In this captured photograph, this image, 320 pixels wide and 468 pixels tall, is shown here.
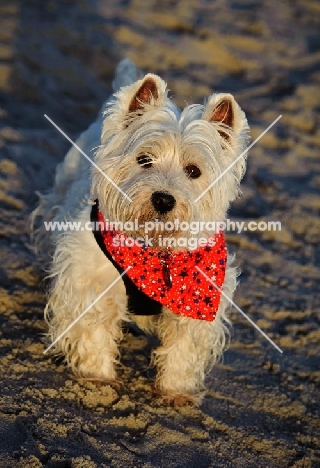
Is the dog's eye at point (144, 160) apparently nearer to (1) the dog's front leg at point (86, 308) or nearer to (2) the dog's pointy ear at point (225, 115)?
(2) the dog's pointy ear at point (225, 115)

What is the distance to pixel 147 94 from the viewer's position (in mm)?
3266

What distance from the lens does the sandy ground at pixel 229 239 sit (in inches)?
125

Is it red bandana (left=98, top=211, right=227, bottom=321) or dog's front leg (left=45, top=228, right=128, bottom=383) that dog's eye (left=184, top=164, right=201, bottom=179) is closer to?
red bandana (left=98, top=211, right=227, bottom=321)

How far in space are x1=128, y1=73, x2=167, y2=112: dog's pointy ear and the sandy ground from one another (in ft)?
4.63

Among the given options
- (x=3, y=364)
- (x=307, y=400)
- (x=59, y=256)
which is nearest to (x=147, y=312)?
(x=59, y=256)

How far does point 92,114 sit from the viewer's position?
6926 millimetres

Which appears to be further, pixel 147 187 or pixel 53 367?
pixel 53 367

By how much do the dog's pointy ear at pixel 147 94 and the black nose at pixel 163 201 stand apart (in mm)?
481

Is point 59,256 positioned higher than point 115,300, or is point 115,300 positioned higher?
point 59,256

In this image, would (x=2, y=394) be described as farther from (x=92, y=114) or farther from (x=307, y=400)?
(x=92, y=114)

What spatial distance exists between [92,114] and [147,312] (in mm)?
3746

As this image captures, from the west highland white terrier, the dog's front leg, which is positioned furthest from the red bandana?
the dog's front leg

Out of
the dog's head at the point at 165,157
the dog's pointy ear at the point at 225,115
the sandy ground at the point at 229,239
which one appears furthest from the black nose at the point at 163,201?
the sandy ground at the point at 229,239

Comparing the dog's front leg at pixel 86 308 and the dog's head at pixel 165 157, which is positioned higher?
the dog's head at pixel 165 157
